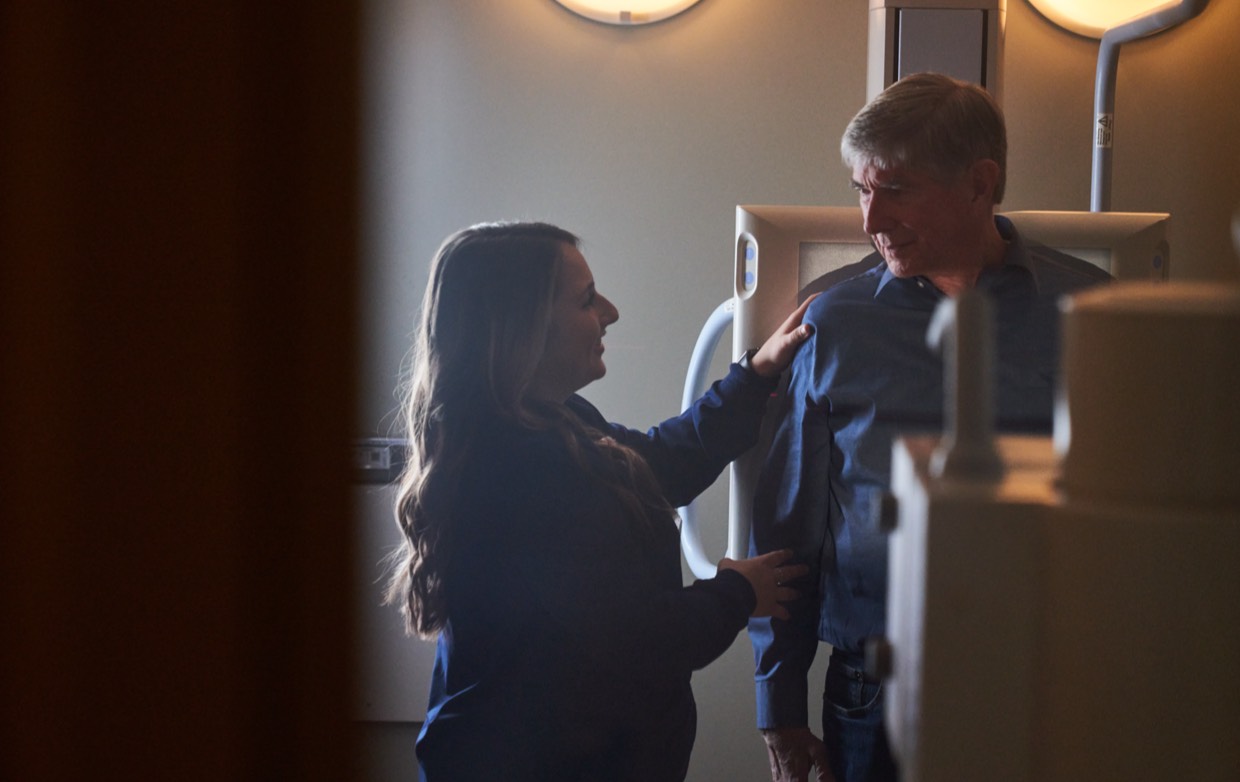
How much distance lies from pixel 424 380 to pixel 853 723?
2.32 ft

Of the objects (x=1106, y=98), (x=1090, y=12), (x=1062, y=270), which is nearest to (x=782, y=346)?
(x=1062, y=270)

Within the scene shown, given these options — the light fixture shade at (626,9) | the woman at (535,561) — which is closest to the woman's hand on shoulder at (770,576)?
the woman at (535,561)

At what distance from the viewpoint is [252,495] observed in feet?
1.66

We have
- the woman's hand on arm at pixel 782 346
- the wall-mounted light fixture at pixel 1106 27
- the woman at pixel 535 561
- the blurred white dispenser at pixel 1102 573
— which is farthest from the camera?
the wall-mounted light fixture at pixel 1106 27

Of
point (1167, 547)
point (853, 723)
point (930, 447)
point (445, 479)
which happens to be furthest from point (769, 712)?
point (1167, 547)

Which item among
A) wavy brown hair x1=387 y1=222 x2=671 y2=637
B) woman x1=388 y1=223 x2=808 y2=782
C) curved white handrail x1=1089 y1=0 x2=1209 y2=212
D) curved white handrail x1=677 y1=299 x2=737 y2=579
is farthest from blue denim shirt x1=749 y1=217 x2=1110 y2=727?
curved white handrail x1=1089 y1=0 x2=1209 y2=212

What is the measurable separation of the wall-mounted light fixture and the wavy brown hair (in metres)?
1.14

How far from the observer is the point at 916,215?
1505 millimetres

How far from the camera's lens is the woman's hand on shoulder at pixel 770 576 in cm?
152

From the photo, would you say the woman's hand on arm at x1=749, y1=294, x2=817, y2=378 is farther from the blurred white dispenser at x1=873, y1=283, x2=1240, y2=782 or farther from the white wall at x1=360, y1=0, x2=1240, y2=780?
the blurred white dispenser at x1=873, y1=283, x2=1240, y2=782

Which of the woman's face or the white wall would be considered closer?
the woman's face

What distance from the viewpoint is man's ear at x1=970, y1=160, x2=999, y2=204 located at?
1.51m

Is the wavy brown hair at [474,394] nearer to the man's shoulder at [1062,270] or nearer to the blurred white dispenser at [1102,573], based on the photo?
the man's shoulder at [1062,270]

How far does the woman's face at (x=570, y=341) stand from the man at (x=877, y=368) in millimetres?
296
